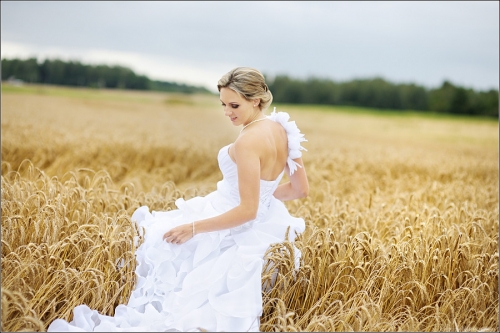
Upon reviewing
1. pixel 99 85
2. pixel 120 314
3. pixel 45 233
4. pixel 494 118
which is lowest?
pixel 120 314

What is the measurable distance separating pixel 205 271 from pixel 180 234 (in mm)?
307

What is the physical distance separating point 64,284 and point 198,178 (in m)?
6.80

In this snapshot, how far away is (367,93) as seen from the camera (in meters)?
58.9

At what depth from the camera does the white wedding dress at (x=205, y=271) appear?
2814 mm

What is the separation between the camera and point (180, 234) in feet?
10.4

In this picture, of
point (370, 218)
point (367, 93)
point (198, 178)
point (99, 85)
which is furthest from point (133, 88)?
point (370, 218)

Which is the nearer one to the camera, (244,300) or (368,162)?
(244,300)

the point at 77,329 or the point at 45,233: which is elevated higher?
the point at 45,233

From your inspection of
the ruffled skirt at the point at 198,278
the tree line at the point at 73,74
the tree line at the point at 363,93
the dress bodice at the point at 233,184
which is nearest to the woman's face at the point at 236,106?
the dress bodice at the point at 233,184

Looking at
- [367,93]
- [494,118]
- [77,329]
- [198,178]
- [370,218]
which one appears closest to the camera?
[77,329]

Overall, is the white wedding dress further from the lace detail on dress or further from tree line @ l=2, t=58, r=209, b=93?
tree line @ l=2, t=58, r=209, b=93

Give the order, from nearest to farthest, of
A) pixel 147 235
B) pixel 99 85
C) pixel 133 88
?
pixel 147 235 → pixel 99 85 → pixel 133 88

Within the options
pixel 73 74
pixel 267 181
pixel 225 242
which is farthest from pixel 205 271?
pixel 73 74

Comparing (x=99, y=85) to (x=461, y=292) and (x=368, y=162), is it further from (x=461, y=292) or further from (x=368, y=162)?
(x=461, y=292)
